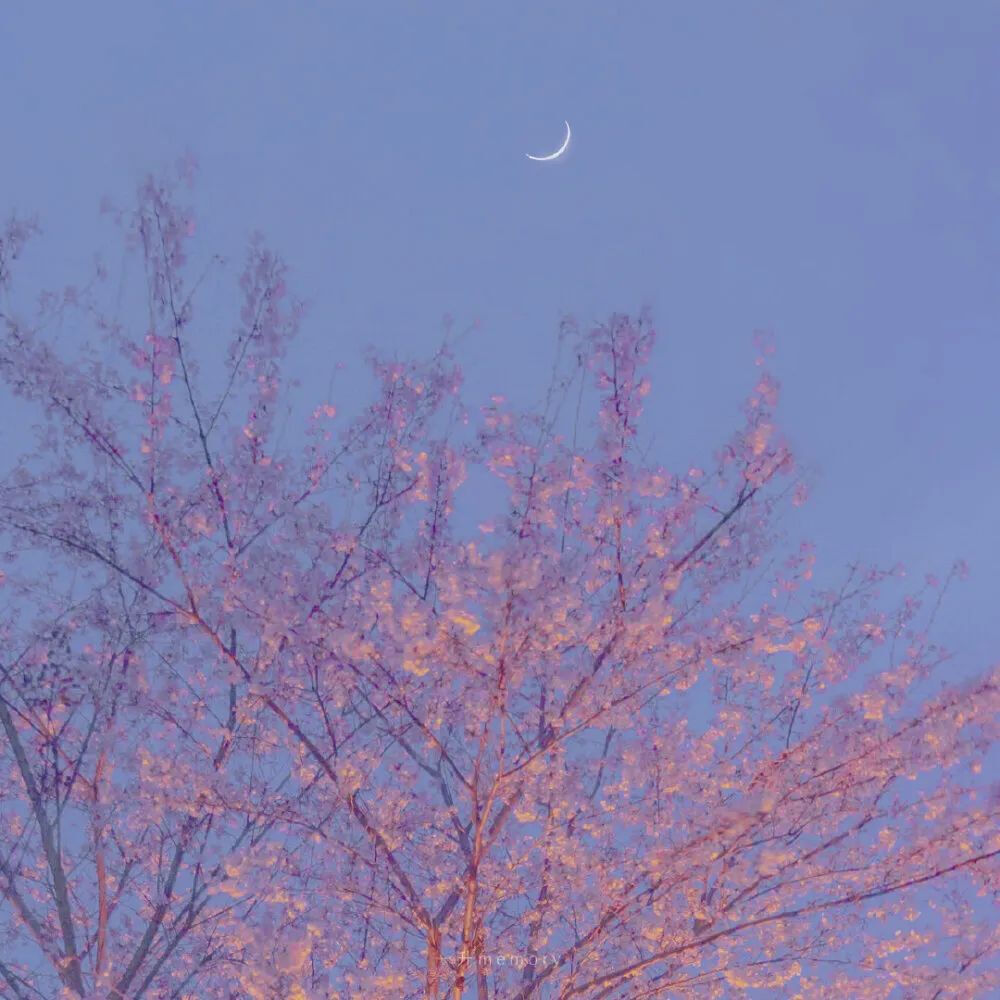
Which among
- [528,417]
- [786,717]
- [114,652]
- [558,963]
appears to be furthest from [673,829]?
[114,652]

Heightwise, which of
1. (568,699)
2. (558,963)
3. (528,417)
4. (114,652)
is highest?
(528,417)

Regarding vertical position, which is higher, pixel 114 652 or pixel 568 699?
pixel 114 652

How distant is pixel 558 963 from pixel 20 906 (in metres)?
2.70

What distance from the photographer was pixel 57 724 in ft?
17.2

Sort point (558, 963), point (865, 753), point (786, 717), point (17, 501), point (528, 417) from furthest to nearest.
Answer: point (786, 717) < point (17, 501) < point (528, 417) < point (558, 963) < point (865, 753)

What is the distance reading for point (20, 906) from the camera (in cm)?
445

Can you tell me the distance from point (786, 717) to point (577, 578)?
7.82 feet

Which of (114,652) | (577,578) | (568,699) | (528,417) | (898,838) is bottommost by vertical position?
(898,838)

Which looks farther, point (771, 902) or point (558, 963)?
point (771, 902)

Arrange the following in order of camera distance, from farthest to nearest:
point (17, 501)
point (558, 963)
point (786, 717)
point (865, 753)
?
1. point (786, 717)
2. point (17, 501)
3. point (558, 963)
4. point (865, 753)

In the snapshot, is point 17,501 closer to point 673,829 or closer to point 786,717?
point 673,829

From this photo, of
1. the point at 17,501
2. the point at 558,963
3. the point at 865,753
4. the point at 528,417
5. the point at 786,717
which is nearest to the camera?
the point at 865,753

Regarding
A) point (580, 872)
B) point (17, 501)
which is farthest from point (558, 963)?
point (17, 501)

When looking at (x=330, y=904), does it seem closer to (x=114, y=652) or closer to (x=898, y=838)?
(x=114, y=652)
